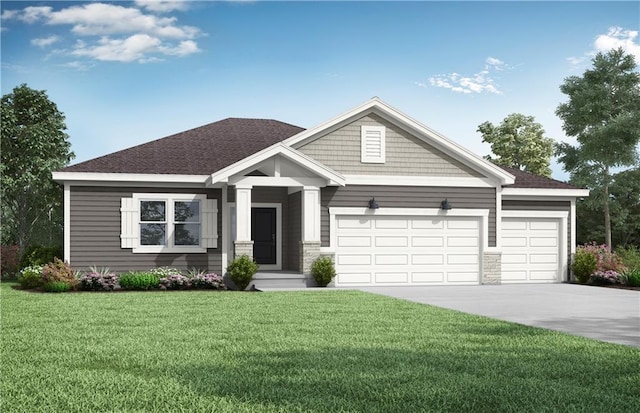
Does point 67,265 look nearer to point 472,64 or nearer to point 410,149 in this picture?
point 410,149

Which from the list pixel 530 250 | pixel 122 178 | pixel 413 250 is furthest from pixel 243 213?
pixel 530 250

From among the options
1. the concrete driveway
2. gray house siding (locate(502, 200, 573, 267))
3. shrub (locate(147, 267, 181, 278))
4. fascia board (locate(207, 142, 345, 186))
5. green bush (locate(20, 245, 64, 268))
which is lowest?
the concrete driveway

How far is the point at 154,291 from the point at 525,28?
12927mm

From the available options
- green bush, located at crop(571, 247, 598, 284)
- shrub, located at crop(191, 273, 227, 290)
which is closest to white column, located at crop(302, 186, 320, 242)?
shrub, located at crop(191, 273, 227, 290)

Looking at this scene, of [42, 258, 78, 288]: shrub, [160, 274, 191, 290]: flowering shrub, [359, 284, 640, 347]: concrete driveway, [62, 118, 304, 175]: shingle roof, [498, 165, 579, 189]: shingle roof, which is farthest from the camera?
[498, 165, 579, 189]: shingle roof

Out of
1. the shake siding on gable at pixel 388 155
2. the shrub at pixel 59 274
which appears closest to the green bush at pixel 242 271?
the shake siding on gable at pixel 388 155

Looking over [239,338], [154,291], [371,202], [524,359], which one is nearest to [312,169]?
[371,202]

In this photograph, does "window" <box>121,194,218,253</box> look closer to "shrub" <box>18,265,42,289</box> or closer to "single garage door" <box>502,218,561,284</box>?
"shrub" <box>18,265,42,289</box>

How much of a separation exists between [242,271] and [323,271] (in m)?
2.40

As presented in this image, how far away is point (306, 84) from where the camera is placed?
782 inches

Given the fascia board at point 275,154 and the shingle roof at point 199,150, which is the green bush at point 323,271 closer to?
the fascia board at point 275,154

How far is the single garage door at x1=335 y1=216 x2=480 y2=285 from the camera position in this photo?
2225 centimetres

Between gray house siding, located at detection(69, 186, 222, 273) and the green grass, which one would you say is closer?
the green grass

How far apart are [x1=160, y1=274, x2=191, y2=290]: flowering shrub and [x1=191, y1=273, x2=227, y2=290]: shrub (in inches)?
8.4
